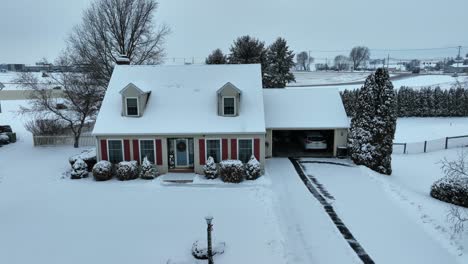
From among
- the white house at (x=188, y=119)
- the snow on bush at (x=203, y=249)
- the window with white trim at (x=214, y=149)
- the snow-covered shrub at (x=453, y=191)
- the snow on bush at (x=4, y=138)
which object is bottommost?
the snow on bush at (x=203, y=249)

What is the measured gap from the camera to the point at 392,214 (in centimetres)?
1305

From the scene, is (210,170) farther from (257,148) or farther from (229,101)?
(229,101)

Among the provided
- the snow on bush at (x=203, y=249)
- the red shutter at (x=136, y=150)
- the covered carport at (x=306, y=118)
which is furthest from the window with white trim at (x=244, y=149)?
the snow on bush at (x=203, y=249)

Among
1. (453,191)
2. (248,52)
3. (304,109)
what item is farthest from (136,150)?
(248,52)

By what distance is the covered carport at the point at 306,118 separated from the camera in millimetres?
20922

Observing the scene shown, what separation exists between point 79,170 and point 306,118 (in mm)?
13566

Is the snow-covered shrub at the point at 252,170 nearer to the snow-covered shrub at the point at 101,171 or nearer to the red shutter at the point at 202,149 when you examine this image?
the red shutter at the point at 202,149

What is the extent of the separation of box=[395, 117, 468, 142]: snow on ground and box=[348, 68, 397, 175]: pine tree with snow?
9.53m

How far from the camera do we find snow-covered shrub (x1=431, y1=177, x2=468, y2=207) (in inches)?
539

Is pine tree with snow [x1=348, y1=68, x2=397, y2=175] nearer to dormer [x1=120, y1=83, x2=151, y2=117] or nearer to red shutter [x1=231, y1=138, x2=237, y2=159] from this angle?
red shutter [x1=231, y1=138, x2=237, y2=159]

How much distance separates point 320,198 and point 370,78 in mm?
8412

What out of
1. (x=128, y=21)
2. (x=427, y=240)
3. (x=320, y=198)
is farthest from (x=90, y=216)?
(x=128, y=21)

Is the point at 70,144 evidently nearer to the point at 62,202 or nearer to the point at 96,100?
the point at 96,100

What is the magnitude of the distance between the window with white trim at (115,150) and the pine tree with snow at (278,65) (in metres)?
23.6
